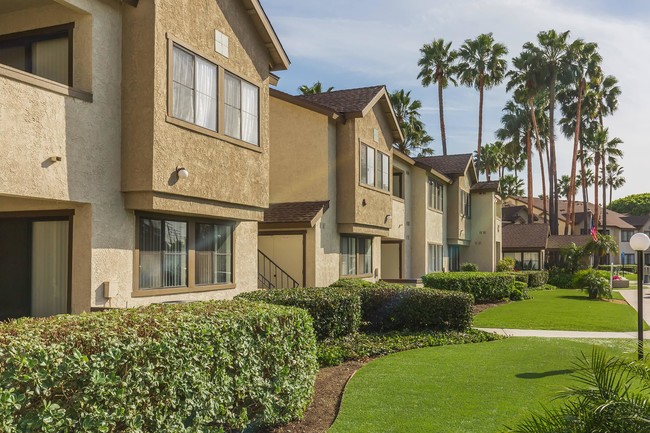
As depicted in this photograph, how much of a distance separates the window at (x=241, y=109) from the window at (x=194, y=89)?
615 millimetres

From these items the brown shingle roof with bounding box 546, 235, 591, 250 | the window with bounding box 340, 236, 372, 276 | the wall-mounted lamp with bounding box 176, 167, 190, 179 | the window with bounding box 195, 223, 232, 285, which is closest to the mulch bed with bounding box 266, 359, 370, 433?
the window with bounding box 195, 223, 232, 285

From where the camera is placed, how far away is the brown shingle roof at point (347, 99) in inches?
873

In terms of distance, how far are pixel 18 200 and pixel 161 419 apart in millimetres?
7076

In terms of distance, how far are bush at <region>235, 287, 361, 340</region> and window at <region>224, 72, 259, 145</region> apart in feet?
12.5

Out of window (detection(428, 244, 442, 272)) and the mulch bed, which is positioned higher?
window (detection(428, 244, 442, 272))

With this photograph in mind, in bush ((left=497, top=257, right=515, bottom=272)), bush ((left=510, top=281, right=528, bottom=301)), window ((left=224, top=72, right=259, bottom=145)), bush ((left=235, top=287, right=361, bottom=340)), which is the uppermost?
window ((left=224, top=72, right=259, bottom=145))

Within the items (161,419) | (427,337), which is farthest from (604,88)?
(161,419)

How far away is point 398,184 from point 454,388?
816 inches

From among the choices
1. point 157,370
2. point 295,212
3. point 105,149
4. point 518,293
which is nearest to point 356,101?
point 295,212

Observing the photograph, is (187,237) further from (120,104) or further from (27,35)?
(27,35)

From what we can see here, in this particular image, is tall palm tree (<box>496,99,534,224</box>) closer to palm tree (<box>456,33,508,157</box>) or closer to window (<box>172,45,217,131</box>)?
palm tree (<box>456,33,508,157</box>)

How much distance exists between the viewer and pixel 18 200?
37.8 ft

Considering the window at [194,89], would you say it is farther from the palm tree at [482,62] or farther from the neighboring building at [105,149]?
the palm tree at [482,62]

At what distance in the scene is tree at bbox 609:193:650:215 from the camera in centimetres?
12253
